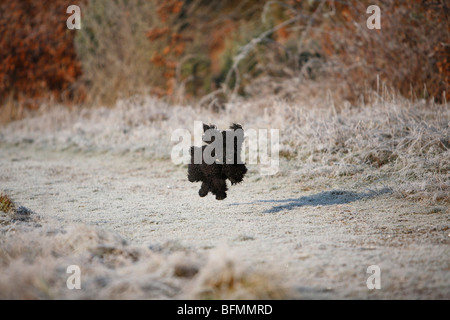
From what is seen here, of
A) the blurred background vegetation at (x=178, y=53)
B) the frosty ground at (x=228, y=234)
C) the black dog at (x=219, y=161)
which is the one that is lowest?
the frosty ground at (x=228, y=234)

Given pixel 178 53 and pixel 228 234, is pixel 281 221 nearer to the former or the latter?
pixel 228 234

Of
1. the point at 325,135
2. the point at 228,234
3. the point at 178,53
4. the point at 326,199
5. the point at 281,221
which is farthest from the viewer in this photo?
the point at 178,53

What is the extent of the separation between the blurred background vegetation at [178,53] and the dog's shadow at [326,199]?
116 inches

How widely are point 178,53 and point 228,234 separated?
24.9 ft

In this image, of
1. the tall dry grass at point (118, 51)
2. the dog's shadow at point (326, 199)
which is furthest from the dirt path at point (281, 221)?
the tall dry grass at point (118, 51)

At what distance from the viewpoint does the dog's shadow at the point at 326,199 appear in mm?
3695

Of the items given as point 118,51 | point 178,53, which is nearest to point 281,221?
point 178,53

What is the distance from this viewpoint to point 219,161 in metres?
3.43

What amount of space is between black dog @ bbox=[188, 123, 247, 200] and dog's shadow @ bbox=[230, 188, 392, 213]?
0.46 meters

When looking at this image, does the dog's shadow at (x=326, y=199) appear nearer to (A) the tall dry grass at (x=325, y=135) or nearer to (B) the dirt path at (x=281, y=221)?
(B) the dirt path at (x=281, y=221)

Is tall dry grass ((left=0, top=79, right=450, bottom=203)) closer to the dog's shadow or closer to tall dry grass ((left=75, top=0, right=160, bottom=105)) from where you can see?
the dog's shadow

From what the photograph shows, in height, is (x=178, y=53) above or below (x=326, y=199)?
above

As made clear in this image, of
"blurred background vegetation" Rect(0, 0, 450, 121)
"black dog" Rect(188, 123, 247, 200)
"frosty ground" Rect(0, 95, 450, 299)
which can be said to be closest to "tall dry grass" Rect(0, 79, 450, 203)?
"frosty ground" Rect(0, 95, 450, 299)
